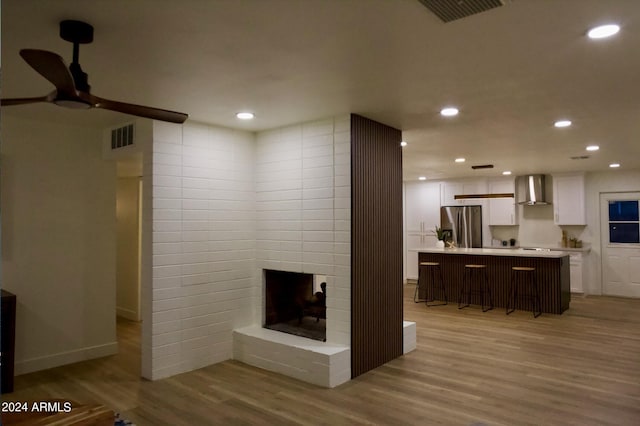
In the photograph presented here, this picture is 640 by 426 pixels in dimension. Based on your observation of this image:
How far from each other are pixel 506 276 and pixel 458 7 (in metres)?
6.16

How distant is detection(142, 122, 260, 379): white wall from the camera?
417 centimetres

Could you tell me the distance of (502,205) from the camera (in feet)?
30.7

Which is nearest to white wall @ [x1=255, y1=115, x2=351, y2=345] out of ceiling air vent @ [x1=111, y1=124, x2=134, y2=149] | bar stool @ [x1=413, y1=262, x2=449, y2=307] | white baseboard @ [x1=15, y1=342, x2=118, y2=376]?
ceiling air vent @ [x1=111, y1=124, x2=134, y2=149]

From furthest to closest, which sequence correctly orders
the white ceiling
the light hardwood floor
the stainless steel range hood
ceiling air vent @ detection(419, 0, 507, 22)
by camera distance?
the stainless steel range hood → the light hardwood floor → the white ceiling → ceiling air vent @ detection(419, 0, 507, 22)

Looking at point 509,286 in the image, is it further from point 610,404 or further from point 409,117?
point 409,117

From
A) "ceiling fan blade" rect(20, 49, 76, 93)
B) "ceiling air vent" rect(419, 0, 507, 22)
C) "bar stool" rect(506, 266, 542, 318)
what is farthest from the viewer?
"bar stool" rect(506, 266, 542, 318)

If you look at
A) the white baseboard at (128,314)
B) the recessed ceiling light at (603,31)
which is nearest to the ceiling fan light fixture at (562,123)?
the recessed ceiling light at (603,31)

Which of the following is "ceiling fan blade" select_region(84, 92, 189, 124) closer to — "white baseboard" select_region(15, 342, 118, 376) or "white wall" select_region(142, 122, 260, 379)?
"white wall" select_region(142, 122, 260, 379)

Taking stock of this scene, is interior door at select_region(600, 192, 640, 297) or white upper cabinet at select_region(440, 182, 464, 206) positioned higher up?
white upper cabinet at select_region(440, 182, 464, 206)

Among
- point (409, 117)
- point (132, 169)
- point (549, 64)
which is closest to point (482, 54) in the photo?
point (549, 64)

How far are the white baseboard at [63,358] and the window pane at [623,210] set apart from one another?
9.00m

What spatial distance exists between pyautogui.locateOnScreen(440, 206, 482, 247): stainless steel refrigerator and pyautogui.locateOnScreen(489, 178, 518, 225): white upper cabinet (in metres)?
0.28

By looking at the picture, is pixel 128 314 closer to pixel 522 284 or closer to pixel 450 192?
pixel 522 284

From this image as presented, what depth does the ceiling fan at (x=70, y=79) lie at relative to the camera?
190 centimetres
